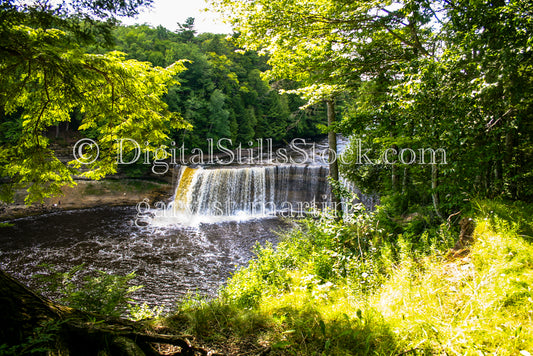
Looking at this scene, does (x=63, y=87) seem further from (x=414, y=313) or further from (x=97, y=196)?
(x=97, y=196)

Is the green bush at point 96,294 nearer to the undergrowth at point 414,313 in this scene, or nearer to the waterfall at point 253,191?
the undergrowth at point 414,313

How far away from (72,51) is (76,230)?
14.2 metres

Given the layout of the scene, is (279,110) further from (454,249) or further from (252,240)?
(454,249)

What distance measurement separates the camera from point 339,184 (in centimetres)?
610

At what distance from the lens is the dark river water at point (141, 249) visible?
30.8ft

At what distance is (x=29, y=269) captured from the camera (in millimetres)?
9945

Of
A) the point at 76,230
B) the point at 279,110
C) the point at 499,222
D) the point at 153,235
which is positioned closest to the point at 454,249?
the point at 499,222

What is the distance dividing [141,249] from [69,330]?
1150 cm

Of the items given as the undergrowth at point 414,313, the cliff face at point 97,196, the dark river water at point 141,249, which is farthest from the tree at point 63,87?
the cliff face at point 97,196

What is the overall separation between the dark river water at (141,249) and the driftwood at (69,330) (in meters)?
6.67

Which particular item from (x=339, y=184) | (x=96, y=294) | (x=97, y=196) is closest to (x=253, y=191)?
(x=97, y=196)

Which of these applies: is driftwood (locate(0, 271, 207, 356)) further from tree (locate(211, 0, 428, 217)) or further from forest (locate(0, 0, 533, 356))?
tree (locate(211, 0, 428, 217))

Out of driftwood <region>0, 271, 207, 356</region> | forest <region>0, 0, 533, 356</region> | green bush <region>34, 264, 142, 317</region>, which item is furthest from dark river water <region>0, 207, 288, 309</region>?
driftwood <region>0, 271, 207, 356</region>

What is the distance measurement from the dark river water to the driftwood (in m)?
6.67
